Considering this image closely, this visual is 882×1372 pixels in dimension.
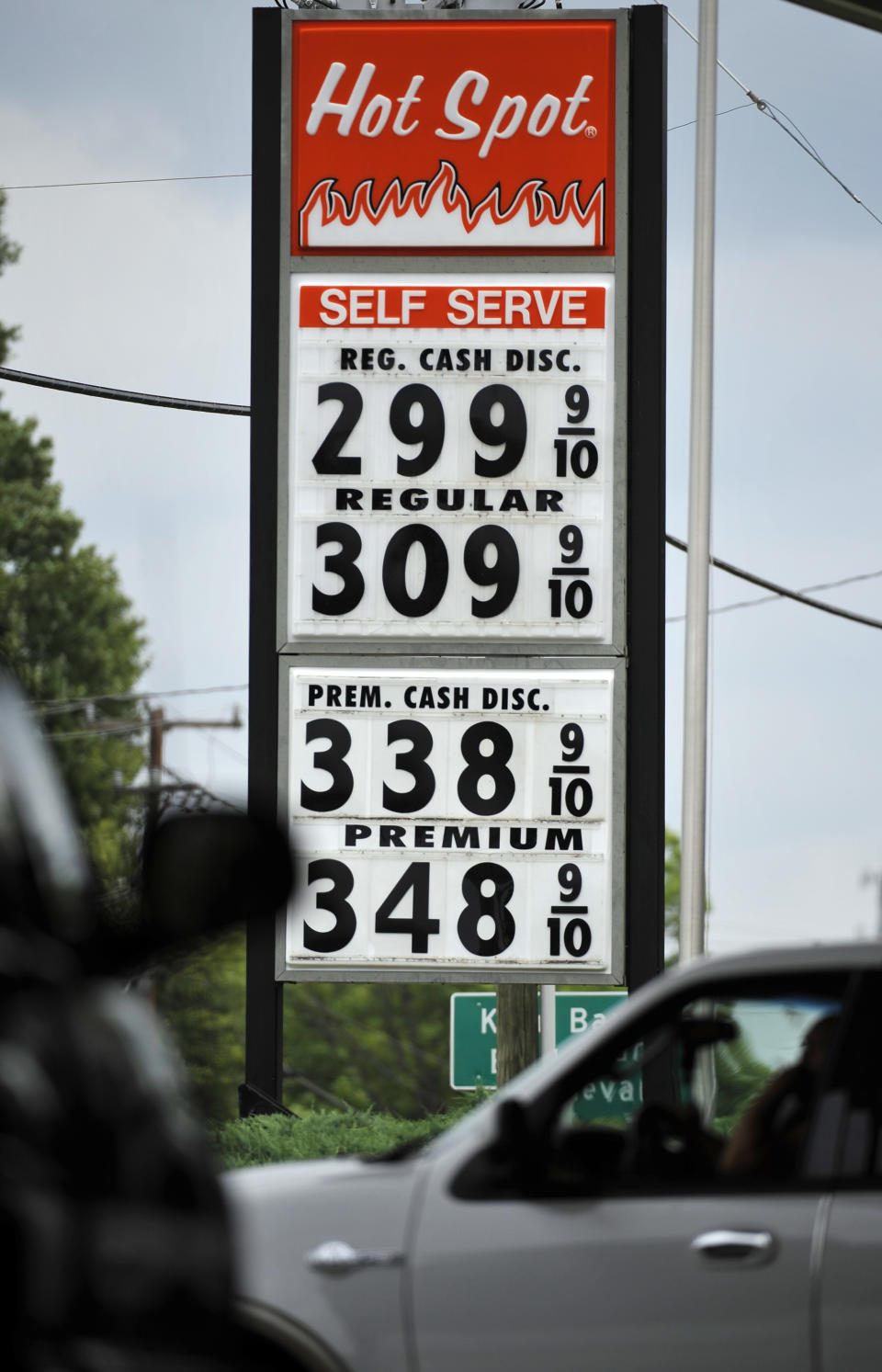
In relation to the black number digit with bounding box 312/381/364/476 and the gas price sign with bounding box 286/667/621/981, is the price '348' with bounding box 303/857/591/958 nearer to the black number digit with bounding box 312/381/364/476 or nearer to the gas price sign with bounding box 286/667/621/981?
the gas price sign with bounding box 286/667/621/981

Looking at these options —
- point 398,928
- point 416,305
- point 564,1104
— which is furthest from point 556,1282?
point 416,305

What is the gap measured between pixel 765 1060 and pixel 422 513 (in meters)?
5.50

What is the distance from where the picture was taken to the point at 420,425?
9.66m

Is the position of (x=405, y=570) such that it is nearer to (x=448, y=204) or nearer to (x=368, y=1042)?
(x=448, y=204)

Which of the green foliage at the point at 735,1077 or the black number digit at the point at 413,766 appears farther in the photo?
the black number digit at the point at 413,766

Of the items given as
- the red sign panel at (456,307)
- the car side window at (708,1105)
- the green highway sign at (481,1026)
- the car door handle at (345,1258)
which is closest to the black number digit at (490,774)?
the red sign panel at (456,307)

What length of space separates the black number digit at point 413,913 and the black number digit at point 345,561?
4.57 ft

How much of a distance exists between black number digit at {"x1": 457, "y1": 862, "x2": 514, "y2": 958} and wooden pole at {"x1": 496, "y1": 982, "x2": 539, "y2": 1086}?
2860 mm

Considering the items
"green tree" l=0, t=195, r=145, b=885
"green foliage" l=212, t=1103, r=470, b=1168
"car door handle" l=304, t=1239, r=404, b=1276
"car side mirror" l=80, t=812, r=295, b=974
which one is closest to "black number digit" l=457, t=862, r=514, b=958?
"green foliage" l=212, t=1103, r=470, b=1168

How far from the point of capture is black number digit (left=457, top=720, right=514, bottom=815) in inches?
375

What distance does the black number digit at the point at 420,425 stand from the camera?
9.62m

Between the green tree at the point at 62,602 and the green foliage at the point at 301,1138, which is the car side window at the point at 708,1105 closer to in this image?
the green foliage at the point at 301,1138

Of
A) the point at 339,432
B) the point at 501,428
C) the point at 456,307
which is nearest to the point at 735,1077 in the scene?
the point at 501,428

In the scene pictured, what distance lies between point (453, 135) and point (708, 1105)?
6.81 m
